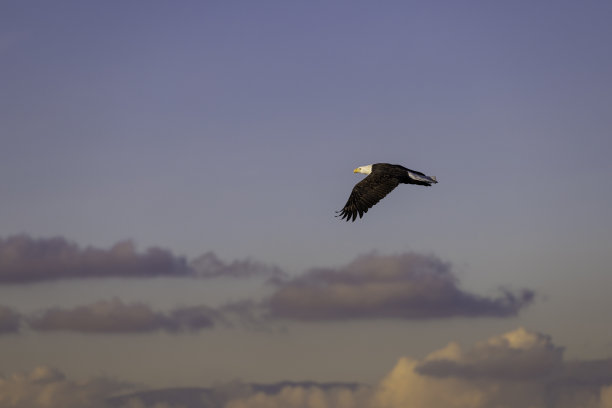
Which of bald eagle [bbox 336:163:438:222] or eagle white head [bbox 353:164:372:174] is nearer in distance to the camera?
bald eagle [bbox 336:163:438:222]

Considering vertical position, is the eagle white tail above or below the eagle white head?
below

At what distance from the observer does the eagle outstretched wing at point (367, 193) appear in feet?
270

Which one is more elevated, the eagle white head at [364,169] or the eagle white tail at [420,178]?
the eagle white head at [364,169]

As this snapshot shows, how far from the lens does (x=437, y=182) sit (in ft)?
276

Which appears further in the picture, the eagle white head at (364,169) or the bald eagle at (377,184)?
the eagle white head at (364,169)

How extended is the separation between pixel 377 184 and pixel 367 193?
0.98 metres

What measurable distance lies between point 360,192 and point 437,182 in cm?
503

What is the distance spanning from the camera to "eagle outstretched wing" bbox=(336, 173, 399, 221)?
82.4 metres

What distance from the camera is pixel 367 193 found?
82.8 metres

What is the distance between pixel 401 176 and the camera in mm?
83938

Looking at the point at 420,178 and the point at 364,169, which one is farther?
the point at 364,169

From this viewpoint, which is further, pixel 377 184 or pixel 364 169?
pixel 364 169

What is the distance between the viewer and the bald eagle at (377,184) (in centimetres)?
8244

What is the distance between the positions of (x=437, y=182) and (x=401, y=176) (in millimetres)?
2278
